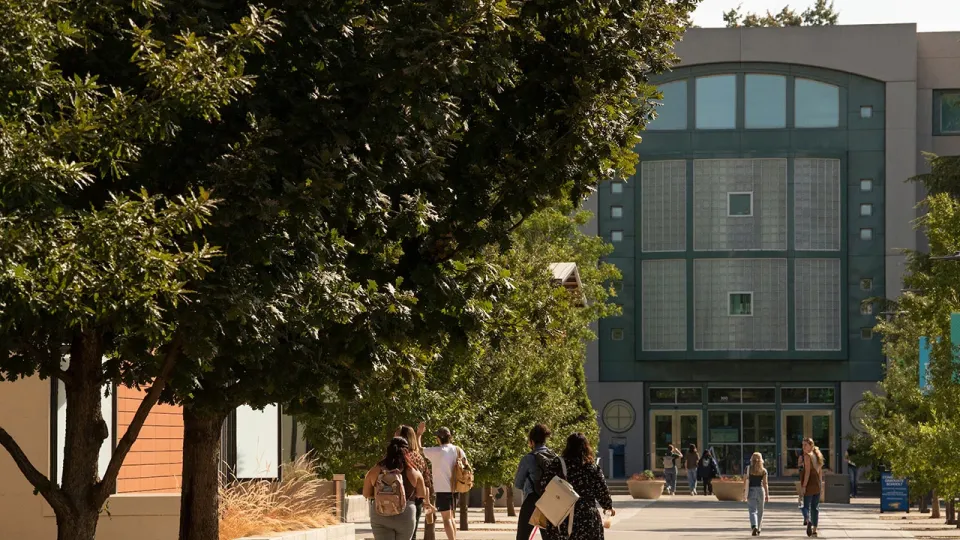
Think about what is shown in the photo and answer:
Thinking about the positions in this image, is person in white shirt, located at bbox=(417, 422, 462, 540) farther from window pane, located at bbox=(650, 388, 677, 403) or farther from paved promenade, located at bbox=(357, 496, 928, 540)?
window pane, located at bbox=(650, 388, 677, 403)

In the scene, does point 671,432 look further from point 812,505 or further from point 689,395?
point 812,505

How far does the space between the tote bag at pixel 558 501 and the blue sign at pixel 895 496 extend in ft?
96.9

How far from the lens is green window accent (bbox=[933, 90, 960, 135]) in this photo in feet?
228

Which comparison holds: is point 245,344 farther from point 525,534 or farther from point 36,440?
point 36,440

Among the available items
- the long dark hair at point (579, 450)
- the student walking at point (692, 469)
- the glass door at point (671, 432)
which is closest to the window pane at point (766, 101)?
the glass door at point (671, 432)

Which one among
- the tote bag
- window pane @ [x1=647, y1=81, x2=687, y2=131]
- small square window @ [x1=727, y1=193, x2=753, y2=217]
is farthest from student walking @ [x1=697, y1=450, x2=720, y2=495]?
the tote bag

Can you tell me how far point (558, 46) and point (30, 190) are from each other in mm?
5819

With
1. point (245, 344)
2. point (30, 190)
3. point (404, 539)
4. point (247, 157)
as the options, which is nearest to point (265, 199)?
point (247, 157)

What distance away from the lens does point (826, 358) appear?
68250 millimetres

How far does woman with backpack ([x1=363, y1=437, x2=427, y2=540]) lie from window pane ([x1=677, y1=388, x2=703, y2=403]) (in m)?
53.8

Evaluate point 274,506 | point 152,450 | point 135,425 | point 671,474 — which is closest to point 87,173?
point 135,425

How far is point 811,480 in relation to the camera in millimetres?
26906

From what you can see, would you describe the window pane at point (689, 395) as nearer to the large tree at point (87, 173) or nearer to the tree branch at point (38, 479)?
the tree branch at point (38, 479)

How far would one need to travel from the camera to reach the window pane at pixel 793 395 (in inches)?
2712
